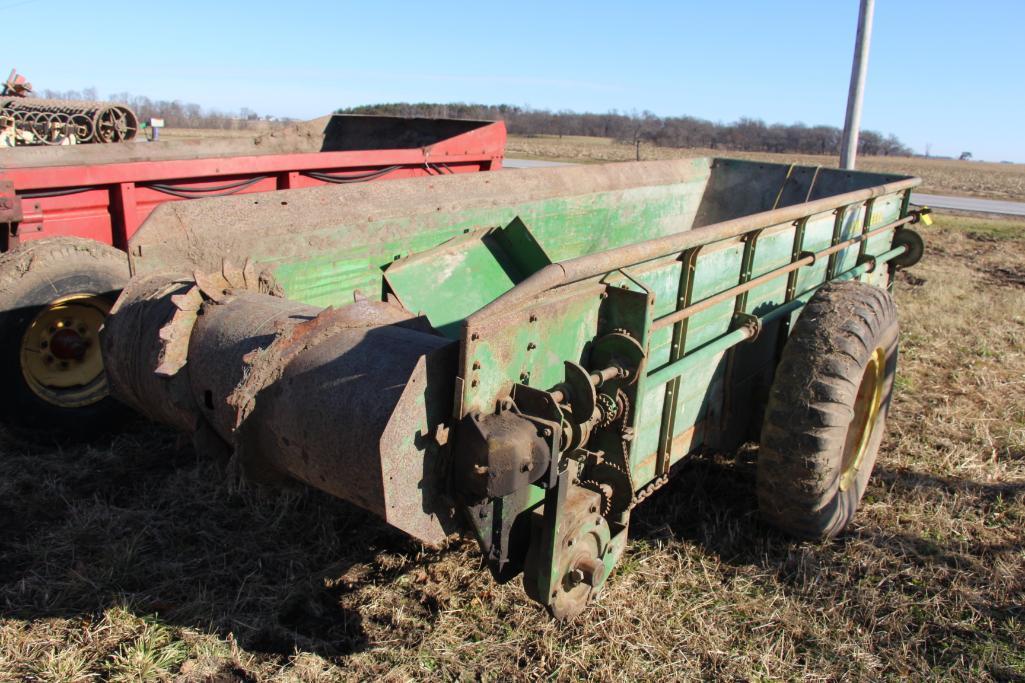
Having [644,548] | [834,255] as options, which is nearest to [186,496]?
[644,548]

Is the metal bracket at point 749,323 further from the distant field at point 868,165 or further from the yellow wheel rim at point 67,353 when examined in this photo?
the distant field at point 868,165

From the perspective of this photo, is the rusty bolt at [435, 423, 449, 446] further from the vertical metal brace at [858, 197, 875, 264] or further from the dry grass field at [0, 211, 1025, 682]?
the vertical metal brace at [858, 197, 875, 264]

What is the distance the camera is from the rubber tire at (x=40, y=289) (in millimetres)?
3387

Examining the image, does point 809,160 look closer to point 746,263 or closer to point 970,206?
point 970,206

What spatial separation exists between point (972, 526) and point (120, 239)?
439 cm

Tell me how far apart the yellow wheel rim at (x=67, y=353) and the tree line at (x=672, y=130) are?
38.8 m

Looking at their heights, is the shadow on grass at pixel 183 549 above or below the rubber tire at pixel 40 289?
below

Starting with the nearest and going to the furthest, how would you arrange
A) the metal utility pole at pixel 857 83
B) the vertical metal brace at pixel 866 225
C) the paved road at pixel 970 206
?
the vertical metal brace at pixel 866 225, the metal utility pole at pixel 857 83, the paved road at pixel 970 206

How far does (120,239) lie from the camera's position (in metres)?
4.08

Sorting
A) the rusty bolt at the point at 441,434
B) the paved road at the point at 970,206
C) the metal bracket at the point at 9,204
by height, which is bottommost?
the rusty bolt at the point at 441,434

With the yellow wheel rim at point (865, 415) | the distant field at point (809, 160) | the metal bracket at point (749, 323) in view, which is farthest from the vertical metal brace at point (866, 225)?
the distant field at point (809, 160)

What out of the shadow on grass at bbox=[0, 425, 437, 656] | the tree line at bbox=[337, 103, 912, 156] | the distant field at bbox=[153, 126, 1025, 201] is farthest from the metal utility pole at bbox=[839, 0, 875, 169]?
the tree line at bbox=[337, 103, 912, 156]

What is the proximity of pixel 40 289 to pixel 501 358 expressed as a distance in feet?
8.63

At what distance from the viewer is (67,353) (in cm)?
369
